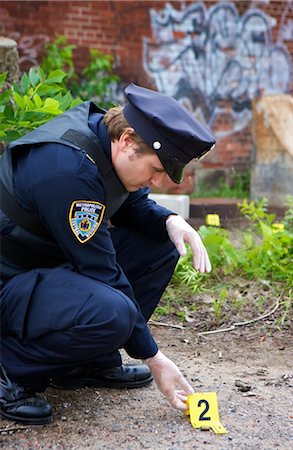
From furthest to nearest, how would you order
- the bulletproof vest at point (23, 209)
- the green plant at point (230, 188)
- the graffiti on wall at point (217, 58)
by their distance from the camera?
the green plant at point (230, 188) < the graffiti on wall at point (217, 58) < the bulletproof vest at point (23, 209)

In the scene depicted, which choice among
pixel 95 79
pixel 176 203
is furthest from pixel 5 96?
pixel 95 79

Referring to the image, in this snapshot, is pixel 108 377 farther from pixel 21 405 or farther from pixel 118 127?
pixel 118 127

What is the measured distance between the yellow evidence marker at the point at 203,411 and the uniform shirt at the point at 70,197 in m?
0.24

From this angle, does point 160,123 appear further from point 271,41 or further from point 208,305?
point 271,41

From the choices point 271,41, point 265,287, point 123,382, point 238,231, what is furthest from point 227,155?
point 123,382

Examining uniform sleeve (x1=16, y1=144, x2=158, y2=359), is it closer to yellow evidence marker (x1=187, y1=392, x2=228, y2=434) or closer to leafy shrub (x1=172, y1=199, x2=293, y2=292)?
yellow evidence marker (x1=187, y1=392, x2=228, y2=434)

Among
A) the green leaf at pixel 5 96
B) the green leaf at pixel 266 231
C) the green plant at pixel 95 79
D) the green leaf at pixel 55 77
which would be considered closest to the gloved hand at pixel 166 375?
the green leaf at pixel 5 96

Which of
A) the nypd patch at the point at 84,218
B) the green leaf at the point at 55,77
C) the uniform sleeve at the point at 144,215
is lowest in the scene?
the uniform sleeve at the point at 144,215

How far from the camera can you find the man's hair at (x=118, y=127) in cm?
226

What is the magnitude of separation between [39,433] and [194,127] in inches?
44.7

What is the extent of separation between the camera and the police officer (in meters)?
2.21

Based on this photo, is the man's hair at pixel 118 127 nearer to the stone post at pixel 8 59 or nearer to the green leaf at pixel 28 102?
the green leaf at pixel 28 102

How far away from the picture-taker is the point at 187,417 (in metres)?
2.51

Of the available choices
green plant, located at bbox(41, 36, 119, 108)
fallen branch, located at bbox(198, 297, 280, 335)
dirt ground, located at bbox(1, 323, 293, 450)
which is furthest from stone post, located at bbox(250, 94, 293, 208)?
dirt ground, located at bbox(1, 323, 293, 450)
